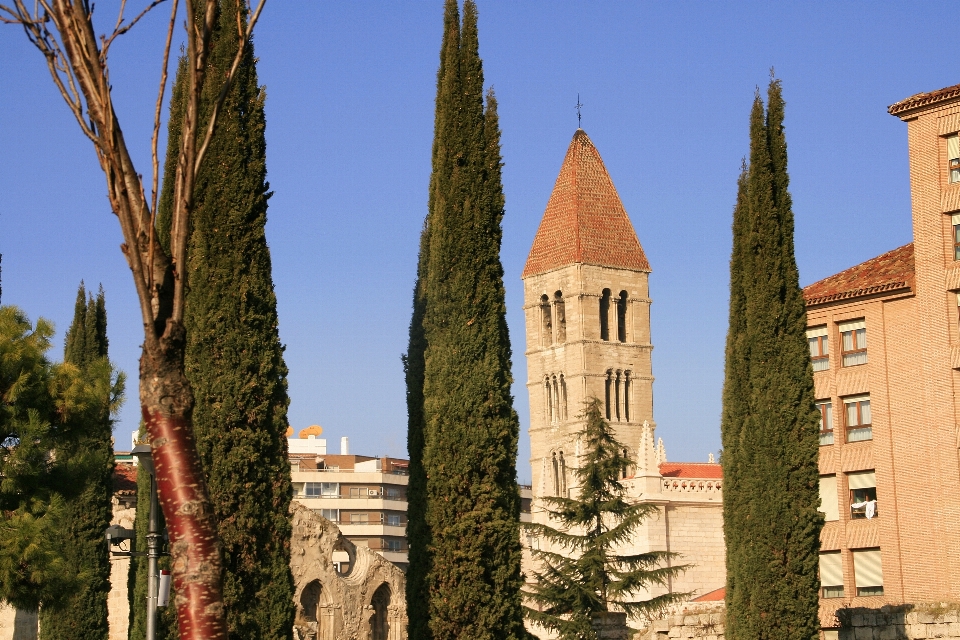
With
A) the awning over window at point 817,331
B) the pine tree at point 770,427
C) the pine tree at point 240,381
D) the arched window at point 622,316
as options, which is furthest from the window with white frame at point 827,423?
the arched window at point 622,316

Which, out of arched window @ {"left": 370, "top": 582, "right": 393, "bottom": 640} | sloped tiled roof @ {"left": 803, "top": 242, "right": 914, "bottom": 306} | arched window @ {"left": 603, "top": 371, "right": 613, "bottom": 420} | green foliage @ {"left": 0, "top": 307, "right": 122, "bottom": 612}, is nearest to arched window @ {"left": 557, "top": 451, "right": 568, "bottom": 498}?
arched window @ {"left": 603, "top": 371, "right": 613, "bottom": 420}

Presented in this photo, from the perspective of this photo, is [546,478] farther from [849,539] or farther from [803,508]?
[803,508]

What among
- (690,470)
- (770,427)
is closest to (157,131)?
(770,427)

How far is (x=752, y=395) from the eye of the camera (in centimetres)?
2500

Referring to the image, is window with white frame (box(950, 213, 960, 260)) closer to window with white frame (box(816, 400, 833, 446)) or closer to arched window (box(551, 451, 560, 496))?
window with white frame (box(816, 400, 833, 446))

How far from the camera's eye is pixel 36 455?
2112cm

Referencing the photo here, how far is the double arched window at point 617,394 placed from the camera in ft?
280

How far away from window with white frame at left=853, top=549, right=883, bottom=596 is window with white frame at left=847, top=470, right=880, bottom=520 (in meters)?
0.98

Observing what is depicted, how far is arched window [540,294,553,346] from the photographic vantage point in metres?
87.4

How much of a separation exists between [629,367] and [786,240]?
61929mm

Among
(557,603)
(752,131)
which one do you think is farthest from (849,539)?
(752,131)

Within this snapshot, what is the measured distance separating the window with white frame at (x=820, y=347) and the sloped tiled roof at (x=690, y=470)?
2827cm

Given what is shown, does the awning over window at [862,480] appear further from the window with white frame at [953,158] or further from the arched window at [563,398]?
the arched window at [563,398]

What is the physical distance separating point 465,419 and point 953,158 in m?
19.8
